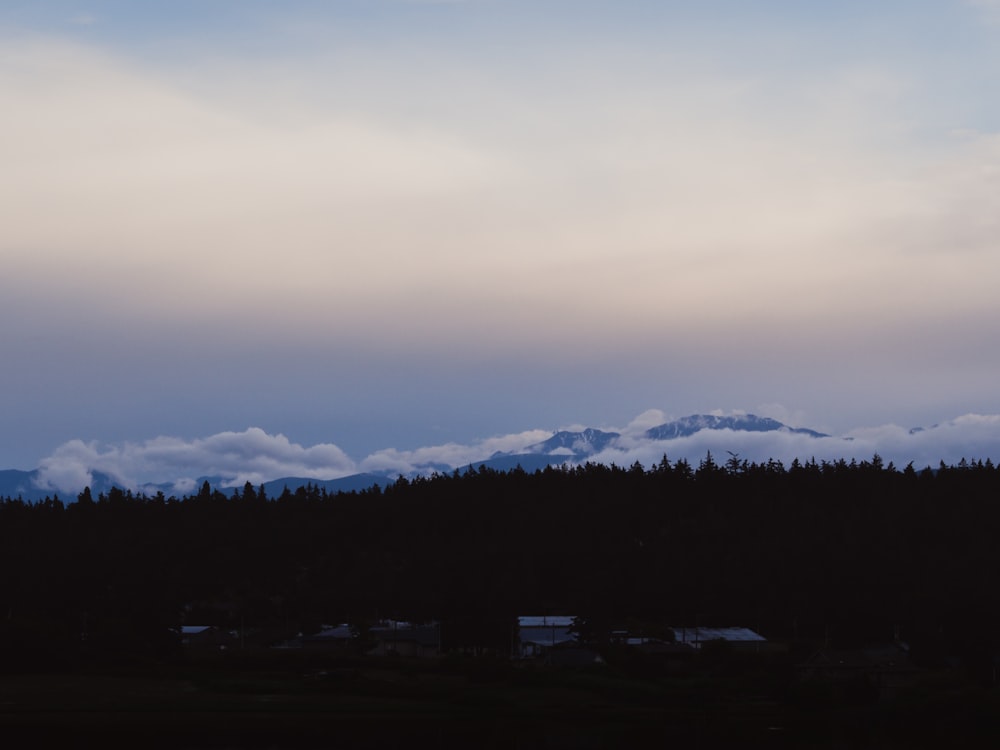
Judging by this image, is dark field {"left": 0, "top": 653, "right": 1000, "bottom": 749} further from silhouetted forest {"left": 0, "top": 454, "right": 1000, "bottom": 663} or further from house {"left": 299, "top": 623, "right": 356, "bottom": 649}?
house {"left": 299, "top": 623, "right": 356, "bottom": 649}

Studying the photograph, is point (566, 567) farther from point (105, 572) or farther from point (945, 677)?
point (945, 677)

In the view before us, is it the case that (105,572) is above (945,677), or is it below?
above

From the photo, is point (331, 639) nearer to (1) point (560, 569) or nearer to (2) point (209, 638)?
(2) point (209, 638)

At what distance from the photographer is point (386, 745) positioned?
69125 mm

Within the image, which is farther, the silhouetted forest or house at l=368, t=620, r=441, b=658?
the silhouetted forest

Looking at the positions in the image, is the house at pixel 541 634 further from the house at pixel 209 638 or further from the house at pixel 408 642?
the house at pixel 209 638

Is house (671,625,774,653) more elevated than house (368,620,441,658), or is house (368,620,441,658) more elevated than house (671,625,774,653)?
house (368,620,441,658)

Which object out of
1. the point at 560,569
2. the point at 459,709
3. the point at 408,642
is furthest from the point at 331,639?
the point at 459,709

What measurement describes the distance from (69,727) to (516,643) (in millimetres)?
61581

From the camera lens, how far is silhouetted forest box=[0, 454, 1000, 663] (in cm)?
13700

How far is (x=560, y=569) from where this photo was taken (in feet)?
565

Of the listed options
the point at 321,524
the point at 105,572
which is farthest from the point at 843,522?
the point at 105,572

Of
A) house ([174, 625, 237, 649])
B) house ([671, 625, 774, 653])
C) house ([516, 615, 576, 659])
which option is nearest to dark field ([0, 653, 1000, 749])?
house ([516, 615, 576, 659])

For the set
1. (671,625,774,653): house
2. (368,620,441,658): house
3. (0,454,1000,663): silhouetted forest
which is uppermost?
(0,454,1000,663): silhouetted forest
